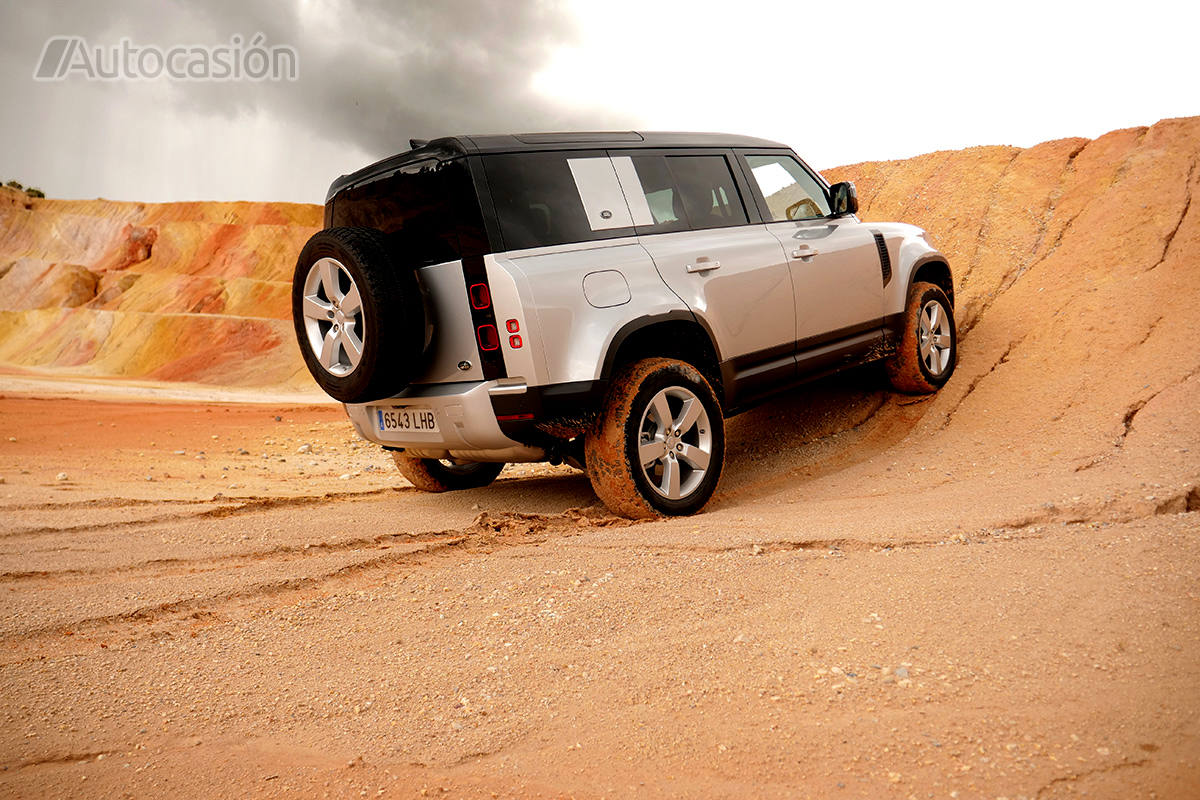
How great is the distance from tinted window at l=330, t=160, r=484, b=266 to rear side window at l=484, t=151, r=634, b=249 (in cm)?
15

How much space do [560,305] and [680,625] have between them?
190 cm

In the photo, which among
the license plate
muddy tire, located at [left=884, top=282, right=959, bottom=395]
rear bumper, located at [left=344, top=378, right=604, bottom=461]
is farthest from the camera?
muddy tire, located at [left=884, top=282, right=959, bottom=395]

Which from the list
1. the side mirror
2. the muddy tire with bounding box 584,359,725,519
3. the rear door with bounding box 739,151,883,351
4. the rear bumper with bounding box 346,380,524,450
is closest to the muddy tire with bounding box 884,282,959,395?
the rear door with bounding box 739,151,883,351

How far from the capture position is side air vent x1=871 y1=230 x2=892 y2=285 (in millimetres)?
6531

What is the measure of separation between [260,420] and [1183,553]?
1398 centimetres

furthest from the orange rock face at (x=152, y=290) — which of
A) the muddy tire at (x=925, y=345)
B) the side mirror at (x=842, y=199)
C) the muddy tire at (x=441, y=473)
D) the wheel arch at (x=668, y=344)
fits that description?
the wheel arch at (x=668, y=344)

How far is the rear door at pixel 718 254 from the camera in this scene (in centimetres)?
505

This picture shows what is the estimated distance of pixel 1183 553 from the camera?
10.9 ft

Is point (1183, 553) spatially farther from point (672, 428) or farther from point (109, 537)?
point (109, 537)

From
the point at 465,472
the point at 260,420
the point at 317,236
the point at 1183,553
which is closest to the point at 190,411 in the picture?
Answer: the point at 260,420

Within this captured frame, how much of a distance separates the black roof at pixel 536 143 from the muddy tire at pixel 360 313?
0.50m

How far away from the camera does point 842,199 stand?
6.34 m

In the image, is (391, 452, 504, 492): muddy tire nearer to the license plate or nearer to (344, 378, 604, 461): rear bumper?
the license plate

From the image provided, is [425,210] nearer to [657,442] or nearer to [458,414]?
[458,414]
